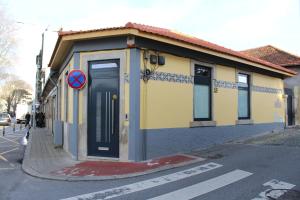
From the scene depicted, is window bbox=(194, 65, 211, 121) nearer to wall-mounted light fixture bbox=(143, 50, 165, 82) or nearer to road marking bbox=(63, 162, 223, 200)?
wall-mounted light fixture bbox=(143, 50, 165, 82)

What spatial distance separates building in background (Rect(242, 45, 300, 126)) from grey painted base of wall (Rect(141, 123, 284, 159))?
6585 millimetres

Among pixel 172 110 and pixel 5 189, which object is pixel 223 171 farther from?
pixel 5 189

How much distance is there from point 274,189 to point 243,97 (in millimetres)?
8207

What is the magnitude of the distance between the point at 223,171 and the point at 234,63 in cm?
636

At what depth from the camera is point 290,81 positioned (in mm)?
19719

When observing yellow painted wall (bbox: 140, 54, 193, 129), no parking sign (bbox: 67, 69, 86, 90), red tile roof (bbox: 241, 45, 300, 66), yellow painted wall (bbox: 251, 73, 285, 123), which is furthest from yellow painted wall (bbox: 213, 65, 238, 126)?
red tile roof (bbox: 241, 45, 300, 66)

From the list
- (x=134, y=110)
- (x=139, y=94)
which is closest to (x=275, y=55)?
(x=139, y=94)

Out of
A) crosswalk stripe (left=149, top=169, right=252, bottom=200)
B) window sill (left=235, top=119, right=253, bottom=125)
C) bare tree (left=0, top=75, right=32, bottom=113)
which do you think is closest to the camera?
crosswalk stripe (left=149, top=169, right=252, bottom=200)

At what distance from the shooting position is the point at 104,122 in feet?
32.8

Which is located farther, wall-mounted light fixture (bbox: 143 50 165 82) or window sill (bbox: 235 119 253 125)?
window sill (bbox: 235 119 253 125)

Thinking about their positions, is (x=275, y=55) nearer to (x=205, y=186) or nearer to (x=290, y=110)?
(x=290, y=110)

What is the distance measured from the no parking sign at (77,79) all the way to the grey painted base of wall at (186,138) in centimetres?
242

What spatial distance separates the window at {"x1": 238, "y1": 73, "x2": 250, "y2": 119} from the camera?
14.0 meters

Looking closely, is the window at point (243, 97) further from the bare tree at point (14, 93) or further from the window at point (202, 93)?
the bare tree at point (14, 93)
